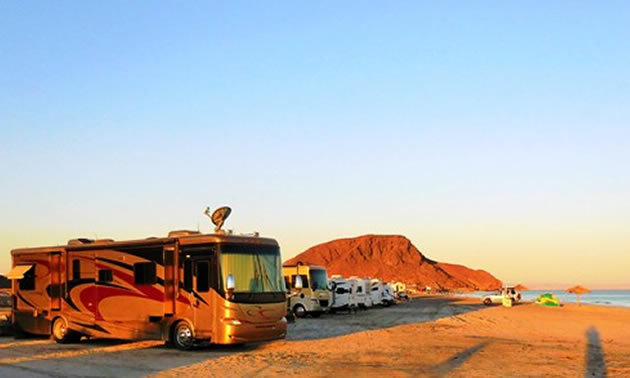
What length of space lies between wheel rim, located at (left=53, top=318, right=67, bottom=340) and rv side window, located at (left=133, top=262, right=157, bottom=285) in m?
3.30

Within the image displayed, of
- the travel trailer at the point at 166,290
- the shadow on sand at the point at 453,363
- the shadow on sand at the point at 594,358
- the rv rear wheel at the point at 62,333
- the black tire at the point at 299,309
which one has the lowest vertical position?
the shadow on sand at the point at 594,358

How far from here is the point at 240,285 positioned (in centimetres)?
1772

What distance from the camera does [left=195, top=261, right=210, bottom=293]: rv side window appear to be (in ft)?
58.2

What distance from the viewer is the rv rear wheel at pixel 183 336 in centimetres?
1802

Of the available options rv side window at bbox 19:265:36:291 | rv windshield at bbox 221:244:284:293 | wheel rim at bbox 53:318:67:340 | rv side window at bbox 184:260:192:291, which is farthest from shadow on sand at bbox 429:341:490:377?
rv side window at bbox 19:265:36:291

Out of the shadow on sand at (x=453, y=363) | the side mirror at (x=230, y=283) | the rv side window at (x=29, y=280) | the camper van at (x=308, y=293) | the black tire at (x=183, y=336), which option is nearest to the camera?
the shadow on sand at (x=453, y=363)

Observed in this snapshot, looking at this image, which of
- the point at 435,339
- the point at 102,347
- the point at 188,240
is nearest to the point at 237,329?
the point at 188,240

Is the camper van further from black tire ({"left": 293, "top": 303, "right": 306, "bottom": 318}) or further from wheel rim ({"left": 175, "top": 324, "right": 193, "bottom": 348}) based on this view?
wheel rim ({"left": 175, "top": 324, "right": 193, "bottom": 348})

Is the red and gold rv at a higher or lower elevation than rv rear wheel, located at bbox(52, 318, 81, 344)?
higher

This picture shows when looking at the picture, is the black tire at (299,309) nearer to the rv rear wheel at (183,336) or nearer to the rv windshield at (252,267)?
the rv windshield at (252,267)

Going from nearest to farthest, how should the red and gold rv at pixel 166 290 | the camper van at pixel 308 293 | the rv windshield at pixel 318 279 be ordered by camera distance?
1. the red and gold rv at pixel 166 290
2. the camper van at pixel 308 293
3. the rv windshield at pixel 318 279

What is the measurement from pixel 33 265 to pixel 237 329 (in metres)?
7.99

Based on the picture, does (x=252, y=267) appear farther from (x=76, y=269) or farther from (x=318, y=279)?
(x=318, y=279)

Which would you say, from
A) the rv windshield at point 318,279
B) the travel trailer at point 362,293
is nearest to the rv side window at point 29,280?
the rv windshield at point 318,279
